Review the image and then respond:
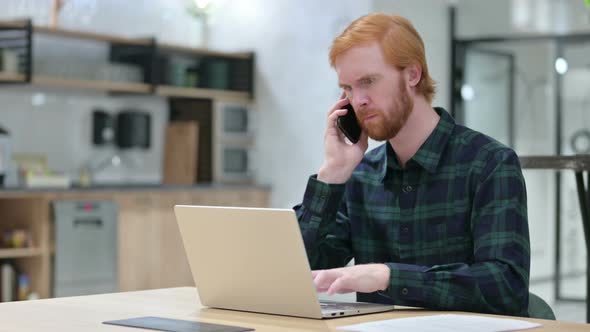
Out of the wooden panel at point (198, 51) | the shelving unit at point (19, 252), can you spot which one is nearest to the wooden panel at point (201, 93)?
the wooden panel at point (198, 51)

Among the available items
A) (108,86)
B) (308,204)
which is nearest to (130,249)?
(108,86)

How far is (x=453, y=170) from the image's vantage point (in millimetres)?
2057

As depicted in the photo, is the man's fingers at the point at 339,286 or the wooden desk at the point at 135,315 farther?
the man's fingers at the point at 339,286

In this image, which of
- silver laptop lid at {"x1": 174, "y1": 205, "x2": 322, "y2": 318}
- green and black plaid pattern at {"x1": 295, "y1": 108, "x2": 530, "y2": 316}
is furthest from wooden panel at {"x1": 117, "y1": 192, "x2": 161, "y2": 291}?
silver laptop lid at {"x1": 174, "y1": 205, "x2": 322, "y2": 318}

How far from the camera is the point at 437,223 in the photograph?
2.06 metres

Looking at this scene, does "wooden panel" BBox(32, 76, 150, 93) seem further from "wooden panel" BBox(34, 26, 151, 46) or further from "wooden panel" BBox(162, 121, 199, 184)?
"wooden panel" BBox(162, 121, 199, 184)

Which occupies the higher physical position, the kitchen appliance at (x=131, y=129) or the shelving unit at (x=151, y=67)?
the shelving unit at (x=151, y=67)

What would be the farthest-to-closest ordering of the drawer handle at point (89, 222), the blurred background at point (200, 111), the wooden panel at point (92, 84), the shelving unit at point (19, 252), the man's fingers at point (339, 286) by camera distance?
the wooden panel at point (92, 84) < the blurred background at point (200, 111) < the drawer handle at point (89, 222) < the shelving unit at point (19, 252) < the man's fingers at point (339, 286)

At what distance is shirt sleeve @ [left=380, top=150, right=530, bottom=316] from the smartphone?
341 mm

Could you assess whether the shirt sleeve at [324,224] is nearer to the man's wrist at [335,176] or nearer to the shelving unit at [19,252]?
the man's wrist at [335,176]

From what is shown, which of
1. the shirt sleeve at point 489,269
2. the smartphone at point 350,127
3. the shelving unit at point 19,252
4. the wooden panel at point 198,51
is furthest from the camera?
the wooden panel at point 198,51

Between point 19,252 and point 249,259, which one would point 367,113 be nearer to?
point 249,259

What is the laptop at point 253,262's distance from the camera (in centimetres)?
161

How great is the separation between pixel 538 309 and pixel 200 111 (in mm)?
5917
